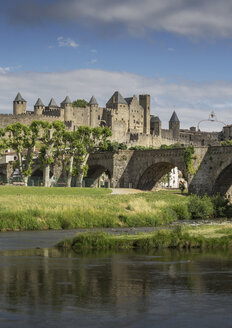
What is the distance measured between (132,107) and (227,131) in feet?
104

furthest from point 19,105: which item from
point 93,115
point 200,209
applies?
point 200,209

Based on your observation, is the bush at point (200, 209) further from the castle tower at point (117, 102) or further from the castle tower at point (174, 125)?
the castle tower at point (174, 125)

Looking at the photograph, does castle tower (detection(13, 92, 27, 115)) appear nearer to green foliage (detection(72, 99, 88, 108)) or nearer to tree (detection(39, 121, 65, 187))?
green foliage (detection(72, 99, 88, 108))

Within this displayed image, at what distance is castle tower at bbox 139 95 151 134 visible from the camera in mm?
174075

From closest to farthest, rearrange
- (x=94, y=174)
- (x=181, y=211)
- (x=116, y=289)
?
(x=116, y=289) < (x=181, y=211) < (x=94, y=174)

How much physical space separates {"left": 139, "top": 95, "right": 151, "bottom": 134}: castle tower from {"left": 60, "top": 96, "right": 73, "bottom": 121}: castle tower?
32.7 meters

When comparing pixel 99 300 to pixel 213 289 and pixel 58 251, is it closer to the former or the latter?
pixel 213 289

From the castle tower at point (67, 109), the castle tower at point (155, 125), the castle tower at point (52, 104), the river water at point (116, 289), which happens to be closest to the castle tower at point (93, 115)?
the castle tower at point (67, 109)

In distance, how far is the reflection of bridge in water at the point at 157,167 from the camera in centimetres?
7119

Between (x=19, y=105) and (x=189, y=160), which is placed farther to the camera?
(x=19, y=105)

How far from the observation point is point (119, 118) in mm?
165000

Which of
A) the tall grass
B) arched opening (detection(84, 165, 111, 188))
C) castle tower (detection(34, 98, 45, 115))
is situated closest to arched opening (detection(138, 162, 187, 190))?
arched opening (detection(84, 165, 111, 188))

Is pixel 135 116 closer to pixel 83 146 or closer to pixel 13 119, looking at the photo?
pixel 13 119

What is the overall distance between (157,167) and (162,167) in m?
1.08
